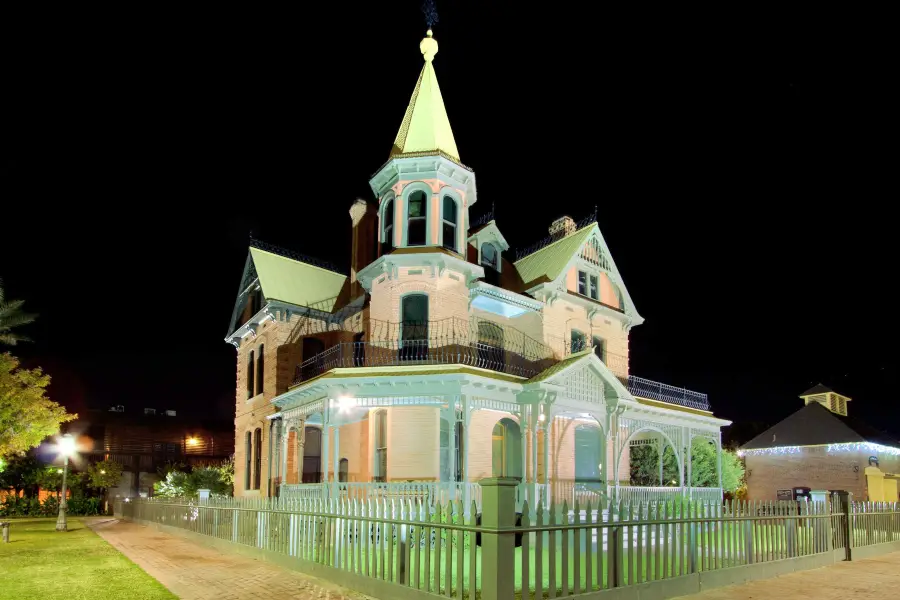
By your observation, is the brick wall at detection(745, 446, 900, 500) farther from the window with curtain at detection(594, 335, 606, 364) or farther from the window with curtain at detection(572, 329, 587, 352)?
the window with curtain at detection(572, 329, 587, 352)

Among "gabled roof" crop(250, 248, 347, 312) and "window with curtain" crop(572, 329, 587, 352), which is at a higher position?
"gabled roof" crop(250, 248, 347, 312)

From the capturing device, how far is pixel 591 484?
73.4 ft

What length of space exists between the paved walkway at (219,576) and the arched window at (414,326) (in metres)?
7.03

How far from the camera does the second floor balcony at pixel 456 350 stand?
18969mm

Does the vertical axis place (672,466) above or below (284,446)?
below

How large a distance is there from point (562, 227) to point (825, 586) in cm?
1797

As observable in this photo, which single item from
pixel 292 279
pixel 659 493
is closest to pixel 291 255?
pixel 292 279

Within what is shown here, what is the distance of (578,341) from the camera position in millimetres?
23844

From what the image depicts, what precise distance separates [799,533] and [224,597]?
9.73 m

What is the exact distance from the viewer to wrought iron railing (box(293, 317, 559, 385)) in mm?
18781

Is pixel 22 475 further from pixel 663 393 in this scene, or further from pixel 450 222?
pixel 663 393

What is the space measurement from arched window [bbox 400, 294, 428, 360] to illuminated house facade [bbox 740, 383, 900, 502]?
19.1 metres

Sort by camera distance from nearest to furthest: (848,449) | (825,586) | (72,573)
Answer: (825,586) → (72,573) → (848,449)

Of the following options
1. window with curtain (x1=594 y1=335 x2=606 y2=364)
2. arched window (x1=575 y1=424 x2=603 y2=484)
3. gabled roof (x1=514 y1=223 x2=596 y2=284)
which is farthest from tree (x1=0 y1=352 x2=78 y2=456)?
window with curtain (x1=594 y1=335 x2=606 y2=364)
